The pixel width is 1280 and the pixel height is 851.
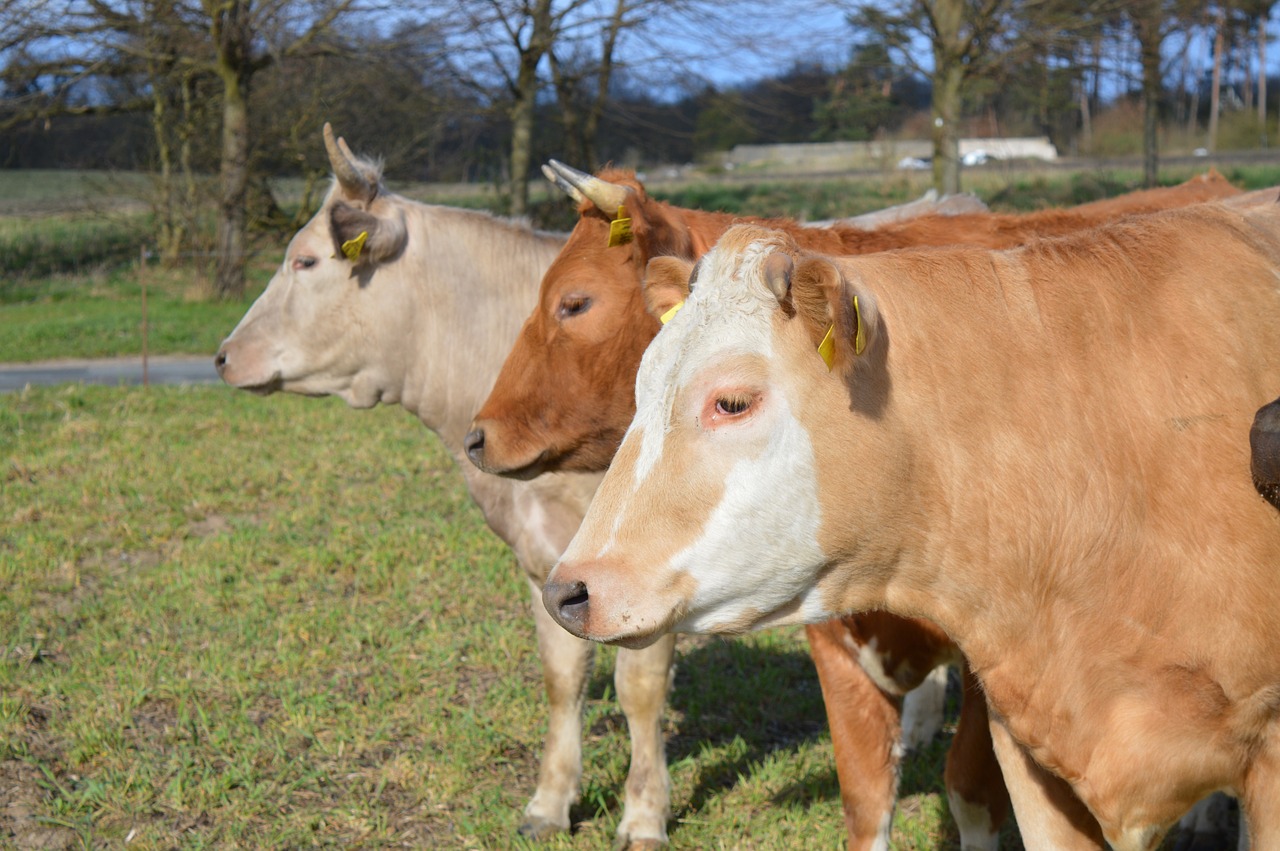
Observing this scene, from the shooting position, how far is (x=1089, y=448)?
2.30 meters

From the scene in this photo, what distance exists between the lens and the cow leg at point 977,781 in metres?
3.27

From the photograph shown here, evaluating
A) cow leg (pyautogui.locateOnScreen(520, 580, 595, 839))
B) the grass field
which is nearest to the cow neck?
cow leg (pyautogui.locateOnScreen(520, 580, 595, 839))

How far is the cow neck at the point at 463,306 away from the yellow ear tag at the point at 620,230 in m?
1.22

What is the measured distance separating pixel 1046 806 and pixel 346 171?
3284 millimetres

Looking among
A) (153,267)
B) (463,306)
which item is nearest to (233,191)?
(153,267)

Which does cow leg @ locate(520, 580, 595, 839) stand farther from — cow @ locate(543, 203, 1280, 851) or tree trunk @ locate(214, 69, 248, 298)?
tree trunk @ locate(214, 69, 248, 298)

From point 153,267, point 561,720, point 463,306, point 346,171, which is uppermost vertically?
point 346,171

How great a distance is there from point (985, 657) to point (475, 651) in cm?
335

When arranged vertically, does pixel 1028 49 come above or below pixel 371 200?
above

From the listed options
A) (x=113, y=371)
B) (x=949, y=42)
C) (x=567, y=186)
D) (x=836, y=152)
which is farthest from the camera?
(x=836, y=152)

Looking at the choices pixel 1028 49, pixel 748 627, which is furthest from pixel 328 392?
pixel 1028 49

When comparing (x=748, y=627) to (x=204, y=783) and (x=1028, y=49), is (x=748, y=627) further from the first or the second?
(x=1028, y=49)

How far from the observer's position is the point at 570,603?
2129 mm

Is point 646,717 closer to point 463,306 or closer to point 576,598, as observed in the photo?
point 463,306
